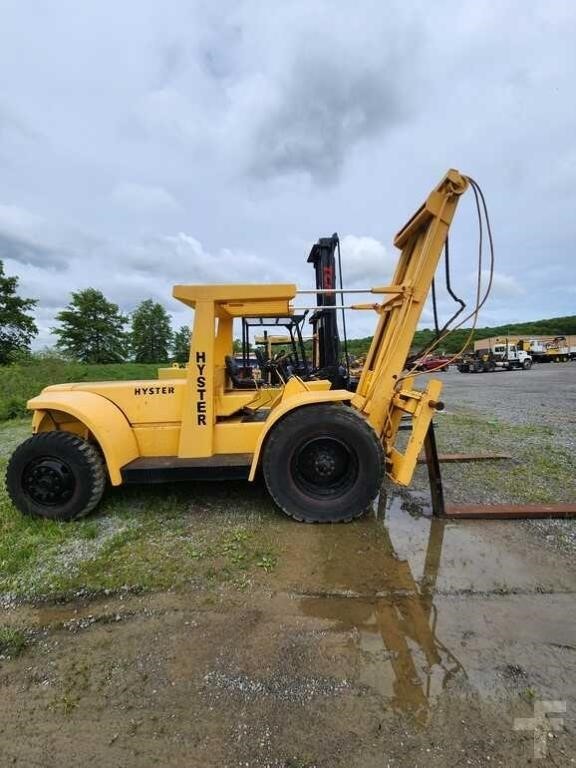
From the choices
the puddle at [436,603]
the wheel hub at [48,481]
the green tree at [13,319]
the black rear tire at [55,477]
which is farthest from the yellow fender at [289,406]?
the green tree at [13,319]

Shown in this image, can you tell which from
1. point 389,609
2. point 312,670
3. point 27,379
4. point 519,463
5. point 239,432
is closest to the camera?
point 312,670

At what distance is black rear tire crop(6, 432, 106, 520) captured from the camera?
4043mm

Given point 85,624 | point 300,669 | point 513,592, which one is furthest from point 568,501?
point 85,624

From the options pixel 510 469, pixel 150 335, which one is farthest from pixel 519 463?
pixel 150 335

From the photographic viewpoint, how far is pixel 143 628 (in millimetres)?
2574

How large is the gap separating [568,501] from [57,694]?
4.99m

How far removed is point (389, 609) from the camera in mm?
2715

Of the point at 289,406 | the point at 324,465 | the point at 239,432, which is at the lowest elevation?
the point at 324,465

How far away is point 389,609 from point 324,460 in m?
1.61

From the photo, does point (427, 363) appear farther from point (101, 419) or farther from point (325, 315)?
point (101, 419)

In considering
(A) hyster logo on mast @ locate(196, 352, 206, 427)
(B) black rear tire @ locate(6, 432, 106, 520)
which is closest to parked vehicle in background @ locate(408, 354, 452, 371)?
(A) hyster logo on mast @ locate(196, 352, 206, 427)

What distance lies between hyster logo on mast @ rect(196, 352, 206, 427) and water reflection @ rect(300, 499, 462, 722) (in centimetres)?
177

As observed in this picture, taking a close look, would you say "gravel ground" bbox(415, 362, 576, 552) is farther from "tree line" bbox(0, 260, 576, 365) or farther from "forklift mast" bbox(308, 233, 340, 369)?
"tree line" bbox(0, 260, 576, 365)

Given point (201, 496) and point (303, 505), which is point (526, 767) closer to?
point (303, 505)
